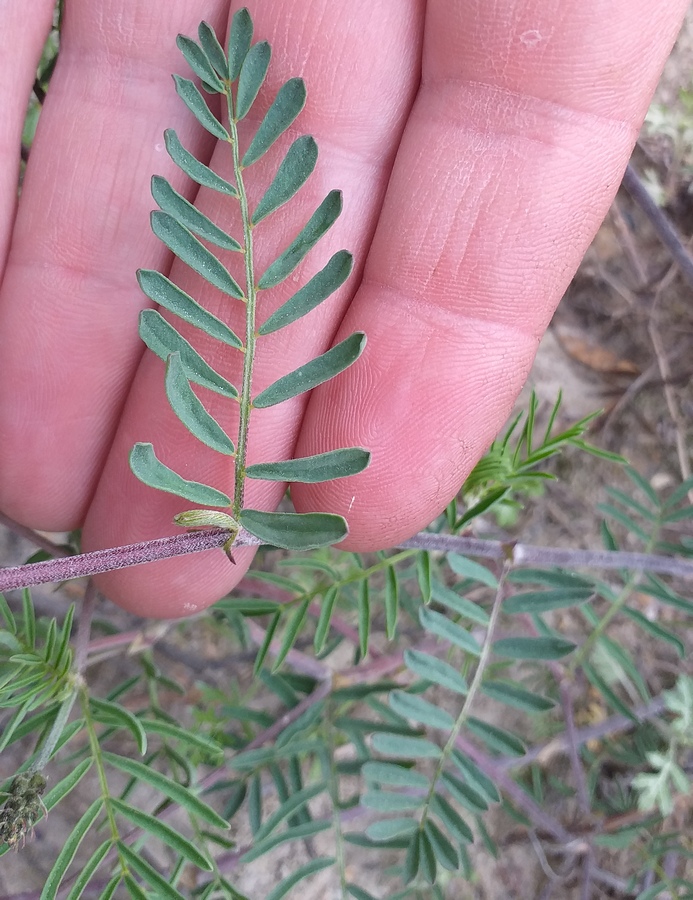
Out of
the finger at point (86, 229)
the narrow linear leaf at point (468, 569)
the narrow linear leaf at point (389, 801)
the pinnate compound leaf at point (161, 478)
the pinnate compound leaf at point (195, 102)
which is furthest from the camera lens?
the finger at point (86, 229)

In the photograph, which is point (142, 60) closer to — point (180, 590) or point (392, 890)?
point (180, 590)

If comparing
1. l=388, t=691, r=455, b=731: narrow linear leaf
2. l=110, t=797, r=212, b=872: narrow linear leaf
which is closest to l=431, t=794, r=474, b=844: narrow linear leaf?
l=388, t=691, r=455, b=731: narrow linear leaf

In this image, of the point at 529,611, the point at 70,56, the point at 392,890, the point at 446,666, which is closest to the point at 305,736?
the point at 446,666

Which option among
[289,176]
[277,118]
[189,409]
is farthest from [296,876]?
[277,118]

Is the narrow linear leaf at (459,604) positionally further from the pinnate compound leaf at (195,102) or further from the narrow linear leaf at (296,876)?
the pinnate compound leaf at (195,102)

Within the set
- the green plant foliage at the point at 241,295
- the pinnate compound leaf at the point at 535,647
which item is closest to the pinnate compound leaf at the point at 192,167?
the green plant foliage at the point at 241,295

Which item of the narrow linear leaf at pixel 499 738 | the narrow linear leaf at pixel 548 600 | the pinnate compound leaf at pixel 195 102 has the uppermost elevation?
the pinnate compound leaf at pixel 195 102

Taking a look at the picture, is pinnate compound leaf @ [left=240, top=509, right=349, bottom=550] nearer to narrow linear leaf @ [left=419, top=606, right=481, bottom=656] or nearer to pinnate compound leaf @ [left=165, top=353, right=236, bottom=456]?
pinnate compound leaf @ [left=165, top=353, right=236, bottom=456]

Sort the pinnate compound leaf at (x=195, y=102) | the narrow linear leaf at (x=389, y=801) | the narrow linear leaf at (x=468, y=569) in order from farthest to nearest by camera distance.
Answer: the narrow linear leaf at (x=468, y=569), the narrow linear leaf at (x=389, y=801), the pinnate compound leaf at (x=195, y=102)
